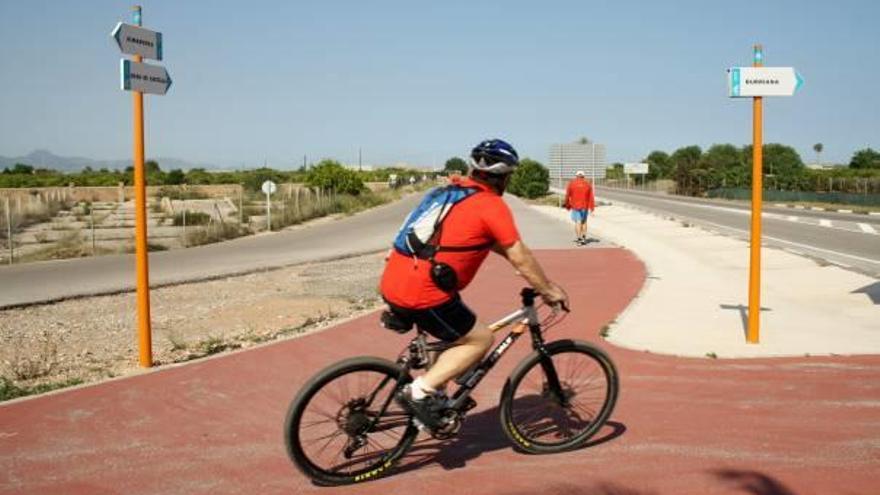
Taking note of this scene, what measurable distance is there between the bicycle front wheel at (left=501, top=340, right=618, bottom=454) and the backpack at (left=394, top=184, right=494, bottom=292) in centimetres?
87

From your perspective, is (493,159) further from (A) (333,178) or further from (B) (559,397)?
(A) (333,178)

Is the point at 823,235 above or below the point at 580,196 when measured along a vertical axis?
below

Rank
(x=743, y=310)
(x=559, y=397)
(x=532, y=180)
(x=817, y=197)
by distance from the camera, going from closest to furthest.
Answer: (x=559, y=397)
(x=743, y=310)
(x=817, y=197)
(x=532, y=180)

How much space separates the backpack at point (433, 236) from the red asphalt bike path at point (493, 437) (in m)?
1.14

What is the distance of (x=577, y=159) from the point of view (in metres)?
40.8

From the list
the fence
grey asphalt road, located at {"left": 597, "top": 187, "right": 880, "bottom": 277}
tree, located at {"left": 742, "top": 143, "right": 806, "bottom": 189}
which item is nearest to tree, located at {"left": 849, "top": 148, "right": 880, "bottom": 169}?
tree, located at {"left": 742, "top": 143, "right": 806, "bottom": 189}

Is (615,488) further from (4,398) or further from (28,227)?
(28,227)

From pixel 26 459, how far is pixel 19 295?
8.81m

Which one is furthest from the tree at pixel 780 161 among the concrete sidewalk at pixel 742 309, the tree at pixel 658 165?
the concrete sidewalk at pixel 742 309

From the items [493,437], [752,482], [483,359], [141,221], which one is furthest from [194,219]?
[752,482]

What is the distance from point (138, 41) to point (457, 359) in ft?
14.2

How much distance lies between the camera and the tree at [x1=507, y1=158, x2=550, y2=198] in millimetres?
62781

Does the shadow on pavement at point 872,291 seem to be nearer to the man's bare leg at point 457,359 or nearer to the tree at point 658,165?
the man's bare leg at point 457,359

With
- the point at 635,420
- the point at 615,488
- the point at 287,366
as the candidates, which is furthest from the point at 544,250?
the point at 615,488
